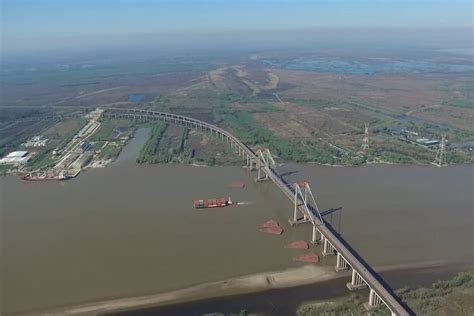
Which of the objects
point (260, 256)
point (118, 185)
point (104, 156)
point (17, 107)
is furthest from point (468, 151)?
point (17, 107)

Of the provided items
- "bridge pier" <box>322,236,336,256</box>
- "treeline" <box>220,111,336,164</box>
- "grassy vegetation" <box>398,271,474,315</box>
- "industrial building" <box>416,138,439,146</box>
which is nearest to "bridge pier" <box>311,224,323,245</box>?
"bridge pier" <box>322,236,336,256</box>

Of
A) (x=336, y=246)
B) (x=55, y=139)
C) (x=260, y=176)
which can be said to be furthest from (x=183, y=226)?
(x=55, y=139)

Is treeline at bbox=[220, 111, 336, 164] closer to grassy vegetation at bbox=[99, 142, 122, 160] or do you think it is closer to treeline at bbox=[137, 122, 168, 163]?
treeline at bbox=[137, 122, 168, 163]

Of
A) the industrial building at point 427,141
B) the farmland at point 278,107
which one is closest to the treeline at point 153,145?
the farmland at point 278,107

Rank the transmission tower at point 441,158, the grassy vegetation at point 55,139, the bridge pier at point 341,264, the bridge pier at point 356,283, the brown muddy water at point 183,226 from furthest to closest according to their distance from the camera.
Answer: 1. the grassy vegetation at point 55,139
2. the transmission tower at point 441,158
3. the brown muddy water at point 183,226
4. the bridge pier at point 341,264
5. the bridge pier at point 356,283

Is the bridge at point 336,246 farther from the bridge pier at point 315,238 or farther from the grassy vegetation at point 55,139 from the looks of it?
the grassy vegetation at point 55,139

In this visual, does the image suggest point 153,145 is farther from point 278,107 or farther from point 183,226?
point 278,107

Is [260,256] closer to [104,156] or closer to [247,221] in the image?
[247,221]
